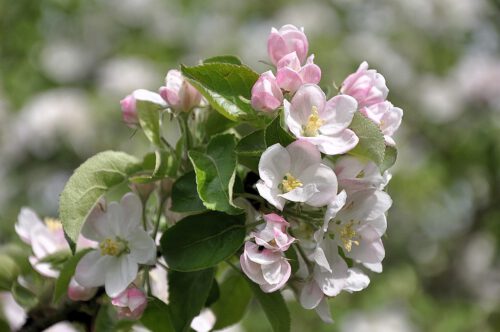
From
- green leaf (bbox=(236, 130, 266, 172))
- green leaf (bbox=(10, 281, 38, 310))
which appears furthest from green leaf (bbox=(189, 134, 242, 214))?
green leaf (bbox=(10, 281, 38, 310))

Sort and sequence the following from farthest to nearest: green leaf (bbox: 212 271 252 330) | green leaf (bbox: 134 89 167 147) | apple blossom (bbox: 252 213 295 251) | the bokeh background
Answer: the bokeh background, green leaf (bbox: 212 271 252 330), green leaf (bbox: 134 89 167 147), apple blossom (bbox: 252 213 295 251)

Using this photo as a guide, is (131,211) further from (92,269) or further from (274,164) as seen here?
(274,164)

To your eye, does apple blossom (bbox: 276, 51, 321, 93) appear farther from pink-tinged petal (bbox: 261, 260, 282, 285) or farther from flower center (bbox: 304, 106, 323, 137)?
pink-tinged petal (bbox: 261, 260, 282, 285)

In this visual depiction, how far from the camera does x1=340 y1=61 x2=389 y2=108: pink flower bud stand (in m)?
1.26

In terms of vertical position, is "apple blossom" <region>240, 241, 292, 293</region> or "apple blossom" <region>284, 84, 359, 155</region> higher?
"apple blossom" <region>284, 84, 359, 155</region>

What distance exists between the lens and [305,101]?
1.23 meters

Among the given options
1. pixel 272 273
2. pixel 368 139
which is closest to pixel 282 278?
pixel 272 273

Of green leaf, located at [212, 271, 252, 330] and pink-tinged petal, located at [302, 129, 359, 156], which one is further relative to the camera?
green leaf, located at [212, 271, 252, 330]

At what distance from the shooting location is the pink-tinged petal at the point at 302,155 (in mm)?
1188

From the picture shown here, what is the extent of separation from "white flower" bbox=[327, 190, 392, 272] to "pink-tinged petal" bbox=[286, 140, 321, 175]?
9 centimetres

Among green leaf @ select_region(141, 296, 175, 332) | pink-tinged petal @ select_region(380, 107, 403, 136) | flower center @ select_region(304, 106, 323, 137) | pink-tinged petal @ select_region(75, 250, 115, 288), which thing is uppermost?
flower center @ select_region(304, 106, 323, 137)

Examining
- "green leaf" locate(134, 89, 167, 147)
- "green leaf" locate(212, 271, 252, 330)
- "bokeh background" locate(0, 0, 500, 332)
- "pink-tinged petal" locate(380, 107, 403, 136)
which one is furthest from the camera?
"bokeh background" locate(0, 0, 500, 332)

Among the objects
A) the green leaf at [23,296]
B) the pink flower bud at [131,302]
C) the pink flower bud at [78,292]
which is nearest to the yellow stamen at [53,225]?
the green leaf at [23,296]

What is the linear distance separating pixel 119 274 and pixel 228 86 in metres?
0.33
